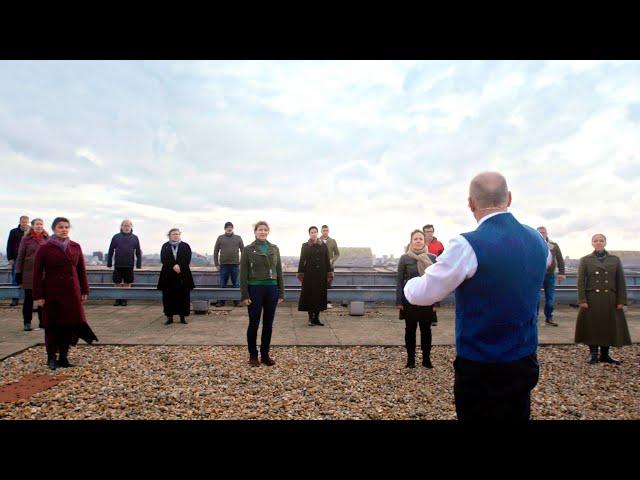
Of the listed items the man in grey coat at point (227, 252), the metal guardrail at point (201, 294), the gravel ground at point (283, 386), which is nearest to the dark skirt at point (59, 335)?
the gravel ground at point (283, 386)

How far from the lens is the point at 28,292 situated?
7.42 meters

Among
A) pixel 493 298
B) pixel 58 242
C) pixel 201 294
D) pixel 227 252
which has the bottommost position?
pixel 201 294

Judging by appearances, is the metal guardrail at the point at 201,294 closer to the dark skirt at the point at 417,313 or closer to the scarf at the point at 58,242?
the scarf at the point at 58,242

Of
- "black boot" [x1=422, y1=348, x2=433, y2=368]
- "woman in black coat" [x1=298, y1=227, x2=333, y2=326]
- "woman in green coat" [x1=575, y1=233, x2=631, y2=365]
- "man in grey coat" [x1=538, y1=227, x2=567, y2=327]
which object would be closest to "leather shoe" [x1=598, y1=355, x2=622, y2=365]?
"woman in green coat" [x1=575, y1=233, x2=631, y2=365]

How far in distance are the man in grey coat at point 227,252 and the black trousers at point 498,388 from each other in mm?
8772

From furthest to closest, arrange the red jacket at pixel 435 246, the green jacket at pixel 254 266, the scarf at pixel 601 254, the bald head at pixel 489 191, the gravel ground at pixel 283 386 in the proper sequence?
the red jacket at pixel 435 246 < the scarf at pixel 601 254 < the green jacket at pixel 254 266 < the gravel ground at pixel 283 386 < the bald head at pixel 489 191

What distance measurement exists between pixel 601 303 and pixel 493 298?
539cm

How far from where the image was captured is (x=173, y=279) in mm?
8445

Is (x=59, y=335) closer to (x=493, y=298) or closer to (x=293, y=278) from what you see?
(x=493, y=298)

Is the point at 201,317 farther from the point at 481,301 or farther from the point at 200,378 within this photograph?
the point at 481,301

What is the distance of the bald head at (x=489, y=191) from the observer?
213 cm

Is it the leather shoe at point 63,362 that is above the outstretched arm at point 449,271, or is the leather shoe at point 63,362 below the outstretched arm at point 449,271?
below

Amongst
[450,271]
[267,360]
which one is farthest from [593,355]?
[450,271]
